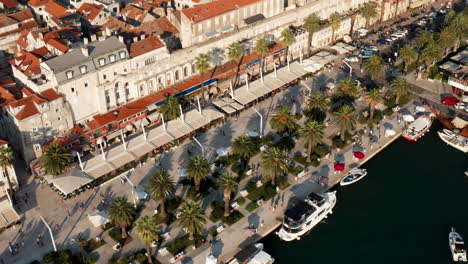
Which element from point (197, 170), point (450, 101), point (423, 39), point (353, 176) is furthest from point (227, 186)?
point (423, 39)

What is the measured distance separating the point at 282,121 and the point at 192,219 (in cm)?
3856

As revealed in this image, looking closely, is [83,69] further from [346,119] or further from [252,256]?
[346,119]

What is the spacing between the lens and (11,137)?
11594 centimetres

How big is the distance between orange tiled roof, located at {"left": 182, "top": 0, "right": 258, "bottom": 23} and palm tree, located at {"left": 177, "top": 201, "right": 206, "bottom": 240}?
64664 millimetres

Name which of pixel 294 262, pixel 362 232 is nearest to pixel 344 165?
pixel 362 232

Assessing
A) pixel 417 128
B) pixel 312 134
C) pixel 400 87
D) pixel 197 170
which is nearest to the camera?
pixel 197 170

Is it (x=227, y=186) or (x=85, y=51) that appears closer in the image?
(x=227, y=186)

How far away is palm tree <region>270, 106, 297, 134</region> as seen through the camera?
11888 cm

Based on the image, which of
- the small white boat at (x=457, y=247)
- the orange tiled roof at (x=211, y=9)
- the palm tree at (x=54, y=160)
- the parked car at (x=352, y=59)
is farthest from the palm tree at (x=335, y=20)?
the palm tree at (x=54, y=160)

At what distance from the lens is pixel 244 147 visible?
111 metres

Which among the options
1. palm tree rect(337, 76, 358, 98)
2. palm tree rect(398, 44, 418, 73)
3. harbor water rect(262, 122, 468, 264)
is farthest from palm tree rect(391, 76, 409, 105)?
palm tree rect(398, 44, 418, 73)

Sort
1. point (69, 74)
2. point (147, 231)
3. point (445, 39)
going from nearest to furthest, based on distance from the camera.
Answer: point (147, 231)
point (69, 74)
point (445, 39)

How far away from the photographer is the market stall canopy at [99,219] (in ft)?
319

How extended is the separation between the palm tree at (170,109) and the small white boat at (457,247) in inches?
2599
